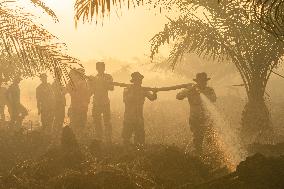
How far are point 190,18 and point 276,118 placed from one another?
29.7 ft

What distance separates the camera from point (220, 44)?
10242 millimetres

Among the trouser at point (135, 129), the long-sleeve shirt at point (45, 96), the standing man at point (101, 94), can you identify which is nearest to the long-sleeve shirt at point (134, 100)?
the trouser at point (135, 129)

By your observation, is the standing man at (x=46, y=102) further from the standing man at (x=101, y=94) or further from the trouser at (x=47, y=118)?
the standing man at (x=101, y=94)

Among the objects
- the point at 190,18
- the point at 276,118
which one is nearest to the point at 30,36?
the point at 190,18

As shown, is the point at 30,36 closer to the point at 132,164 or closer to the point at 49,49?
the point at 49,49

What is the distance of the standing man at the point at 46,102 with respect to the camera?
12.5m

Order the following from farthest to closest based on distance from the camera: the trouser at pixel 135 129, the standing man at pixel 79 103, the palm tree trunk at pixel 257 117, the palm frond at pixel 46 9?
the standing man at pixel 79 103 < the trouser at pixel 135 129 < the palm tree trunk at pixel 257 117 < the palm frond at pixel 46 9

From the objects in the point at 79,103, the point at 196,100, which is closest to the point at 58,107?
the point at 79,103

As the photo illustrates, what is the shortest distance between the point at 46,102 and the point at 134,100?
3272mm

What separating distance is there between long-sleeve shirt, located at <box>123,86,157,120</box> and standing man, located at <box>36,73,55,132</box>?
3.01m

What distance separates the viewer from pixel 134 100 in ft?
34.3

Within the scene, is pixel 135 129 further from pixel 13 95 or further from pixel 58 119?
pixel 13 95

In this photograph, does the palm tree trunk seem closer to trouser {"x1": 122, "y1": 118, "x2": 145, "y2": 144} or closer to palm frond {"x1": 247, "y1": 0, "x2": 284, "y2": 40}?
trouser {"x1": 122, "y1": 118, "x2": 145, "y2": 144}

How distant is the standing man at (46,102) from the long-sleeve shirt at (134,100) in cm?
301
